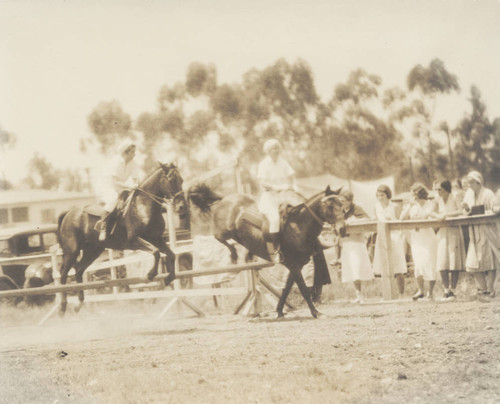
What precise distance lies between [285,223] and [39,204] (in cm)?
161

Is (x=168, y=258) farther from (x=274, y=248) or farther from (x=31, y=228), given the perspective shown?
(x=31, y=228)

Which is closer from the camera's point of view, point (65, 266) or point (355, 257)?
point (65, 266)

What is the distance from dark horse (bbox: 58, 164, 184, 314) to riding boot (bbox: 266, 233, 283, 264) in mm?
659

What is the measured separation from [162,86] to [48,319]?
1760mm

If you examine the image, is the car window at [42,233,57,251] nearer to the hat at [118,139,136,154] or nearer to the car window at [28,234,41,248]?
the car window at [28,234,41,248]

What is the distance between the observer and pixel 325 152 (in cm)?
426

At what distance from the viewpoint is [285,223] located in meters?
4.58

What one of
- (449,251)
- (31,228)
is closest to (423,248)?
(449,251)

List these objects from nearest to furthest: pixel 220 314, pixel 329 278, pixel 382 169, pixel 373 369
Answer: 1. pixel 373 369
2. pixel 382 169
3. pixel 329 278
4. pixel 220 314

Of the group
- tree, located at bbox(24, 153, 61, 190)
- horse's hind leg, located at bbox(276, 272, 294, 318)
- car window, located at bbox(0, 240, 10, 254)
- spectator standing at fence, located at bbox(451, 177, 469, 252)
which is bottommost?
horse's hind leg, located at bbox(276, 272, 294, 318)

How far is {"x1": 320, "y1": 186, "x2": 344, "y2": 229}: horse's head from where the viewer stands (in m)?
4.42

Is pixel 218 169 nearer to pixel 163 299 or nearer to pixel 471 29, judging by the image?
pixel 163 299

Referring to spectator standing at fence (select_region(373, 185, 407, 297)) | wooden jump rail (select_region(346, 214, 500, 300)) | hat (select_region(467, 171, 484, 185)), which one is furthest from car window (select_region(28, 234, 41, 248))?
hat (select_region(467, 171, 484, 185))

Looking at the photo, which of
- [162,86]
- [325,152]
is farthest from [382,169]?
[162,86]
